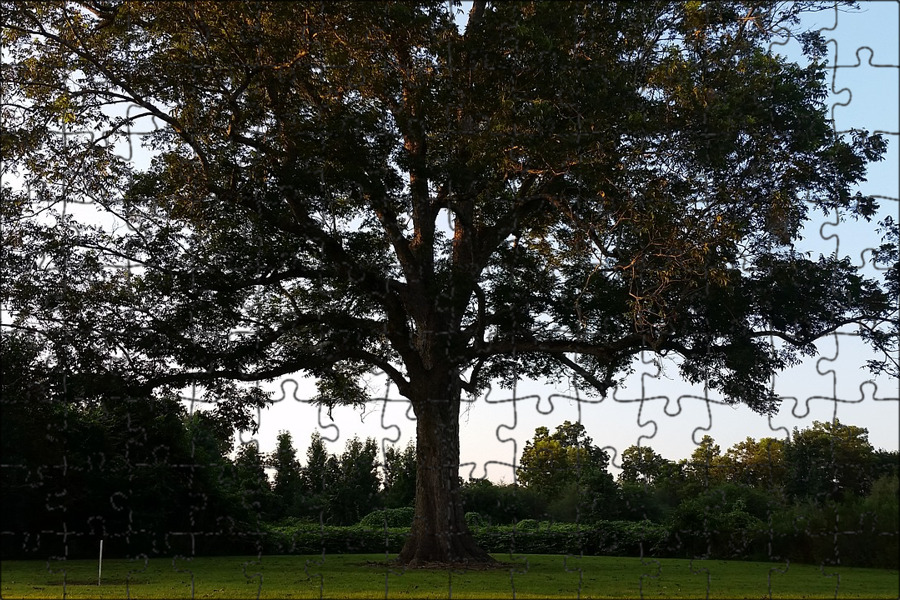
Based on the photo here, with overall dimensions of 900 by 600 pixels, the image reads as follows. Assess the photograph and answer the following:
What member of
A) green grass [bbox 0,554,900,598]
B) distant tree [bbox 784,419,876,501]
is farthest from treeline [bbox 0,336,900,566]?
green grass [bbox 0,554,900,598]

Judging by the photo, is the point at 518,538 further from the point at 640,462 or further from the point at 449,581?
the point at 449,581

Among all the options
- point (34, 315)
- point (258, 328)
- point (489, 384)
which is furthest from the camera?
point (489, 384)

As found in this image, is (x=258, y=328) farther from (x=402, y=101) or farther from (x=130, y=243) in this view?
(x=402, y=101)

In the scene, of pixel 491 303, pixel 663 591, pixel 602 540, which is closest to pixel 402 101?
pixel 491 303

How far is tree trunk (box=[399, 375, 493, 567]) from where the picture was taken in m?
16.9

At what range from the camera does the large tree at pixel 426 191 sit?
14.3 meters

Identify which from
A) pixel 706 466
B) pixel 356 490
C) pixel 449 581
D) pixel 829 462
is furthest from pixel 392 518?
pixel 449 581

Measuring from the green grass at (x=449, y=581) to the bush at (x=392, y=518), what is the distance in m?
7.43

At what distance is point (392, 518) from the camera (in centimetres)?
2647

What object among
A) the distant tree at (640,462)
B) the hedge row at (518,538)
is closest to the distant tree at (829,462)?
the distant tree at (640,462)

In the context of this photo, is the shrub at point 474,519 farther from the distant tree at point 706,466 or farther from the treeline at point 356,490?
the distant tree at point 706,466

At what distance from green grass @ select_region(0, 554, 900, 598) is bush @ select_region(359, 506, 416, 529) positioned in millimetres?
7430

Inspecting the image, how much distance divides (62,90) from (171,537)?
490 inches

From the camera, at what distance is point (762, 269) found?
16.2 m
